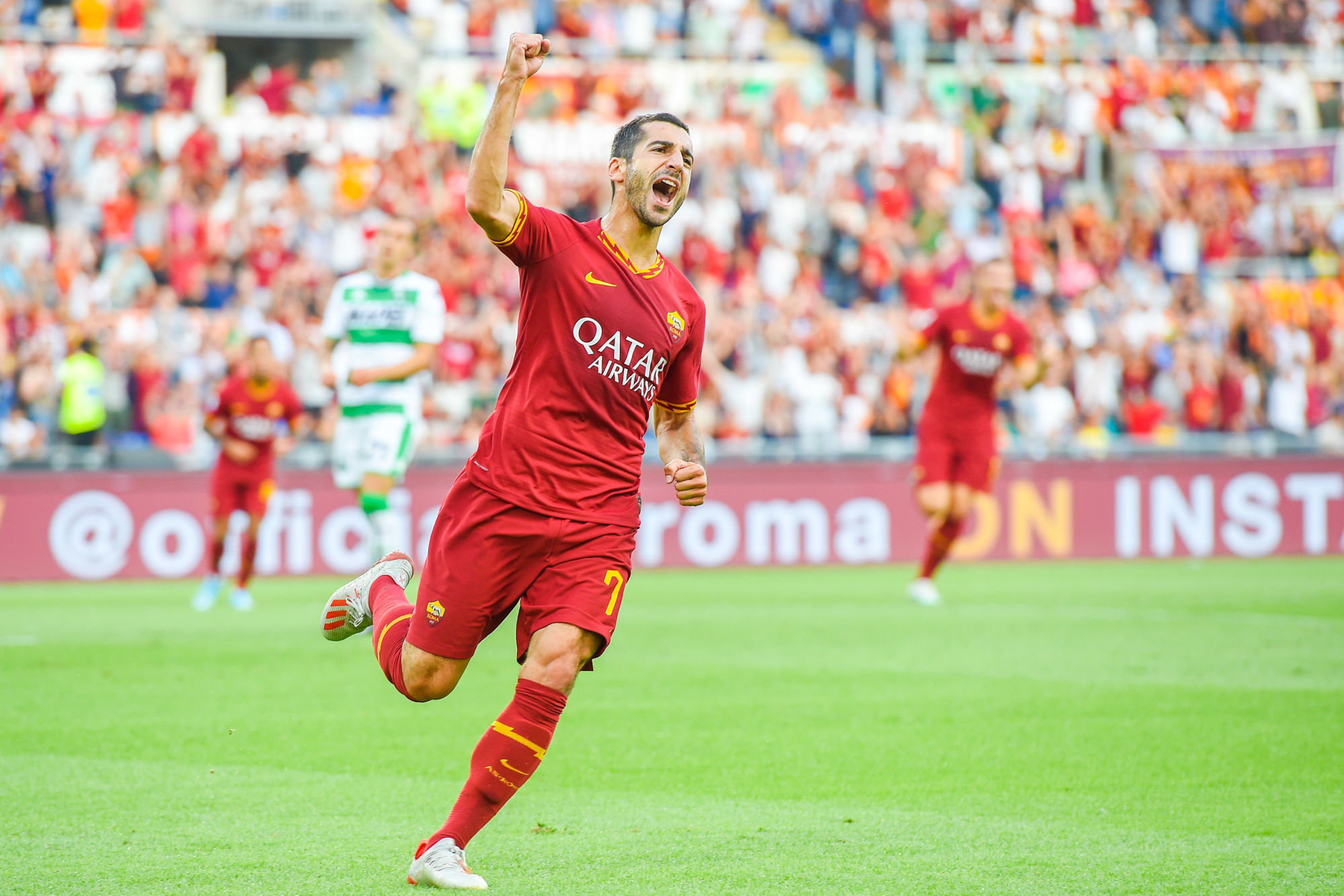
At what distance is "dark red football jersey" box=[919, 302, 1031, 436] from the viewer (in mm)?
13656

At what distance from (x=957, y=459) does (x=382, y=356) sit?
4.98 metres

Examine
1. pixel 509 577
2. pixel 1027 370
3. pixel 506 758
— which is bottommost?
pixel 506 758

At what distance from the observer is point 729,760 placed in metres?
6.97

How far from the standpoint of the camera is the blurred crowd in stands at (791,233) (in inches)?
746

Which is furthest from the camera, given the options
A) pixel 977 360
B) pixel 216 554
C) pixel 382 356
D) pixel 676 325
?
pixel 216 554

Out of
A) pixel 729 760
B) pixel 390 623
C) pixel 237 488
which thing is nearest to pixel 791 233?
pixel 237 488

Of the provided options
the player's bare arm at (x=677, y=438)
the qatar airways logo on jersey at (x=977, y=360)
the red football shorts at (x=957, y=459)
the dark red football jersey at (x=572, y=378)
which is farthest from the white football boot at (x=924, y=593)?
the dark red football jersey at (x=572, y=378)

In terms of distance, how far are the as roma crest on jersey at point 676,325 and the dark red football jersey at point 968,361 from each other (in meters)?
8.51

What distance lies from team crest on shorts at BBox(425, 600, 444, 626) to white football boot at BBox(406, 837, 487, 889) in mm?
686

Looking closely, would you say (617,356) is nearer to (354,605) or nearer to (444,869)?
(354,605)

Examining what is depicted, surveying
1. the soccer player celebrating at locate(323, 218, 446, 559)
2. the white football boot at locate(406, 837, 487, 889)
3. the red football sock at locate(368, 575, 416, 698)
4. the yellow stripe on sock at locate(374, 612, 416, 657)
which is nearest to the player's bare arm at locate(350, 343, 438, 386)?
the soccer player celebrating at locate(323, 218, 446, 559)

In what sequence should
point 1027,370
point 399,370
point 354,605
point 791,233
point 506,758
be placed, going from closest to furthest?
point 506,758 < point 354,605 < point 399,370 < point 1027,370 < point 791,233

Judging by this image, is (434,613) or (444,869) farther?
(434,613)

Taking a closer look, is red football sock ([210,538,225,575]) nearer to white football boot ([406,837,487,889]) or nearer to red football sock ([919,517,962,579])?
red football sock ([919,517,962,579])
